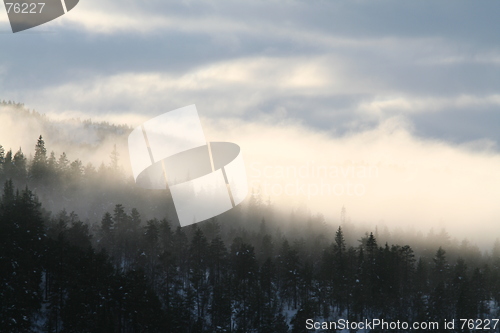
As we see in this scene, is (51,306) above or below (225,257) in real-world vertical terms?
below

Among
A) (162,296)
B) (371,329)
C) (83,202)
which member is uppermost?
(83,202)

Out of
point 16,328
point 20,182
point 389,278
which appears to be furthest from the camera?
point 20,182

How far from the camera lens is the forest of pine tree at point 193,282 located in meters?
96.1

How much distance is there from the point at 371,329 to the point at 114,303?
44777mm

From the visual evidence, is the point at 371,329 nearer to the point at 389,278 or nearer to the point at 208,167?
the point at 389,278

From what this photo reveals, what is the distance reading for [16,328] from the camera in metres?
87.6

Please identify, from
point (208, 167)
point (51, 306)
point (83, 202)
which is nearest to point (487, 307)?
point (51, 306)

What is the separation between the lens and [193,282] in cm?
11750

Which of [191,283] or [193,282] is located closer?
[193,282]

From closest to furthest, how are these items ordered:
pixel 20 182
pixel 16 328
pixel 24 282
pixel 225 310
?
1. pixel 16 328
2. pixel 24 282
3. pixel 225 310
4. pixel 20 182

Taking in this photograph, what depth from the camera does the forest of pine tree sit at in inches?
3782

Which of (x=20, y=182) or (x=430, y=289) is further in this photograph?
(x=20, y=182)

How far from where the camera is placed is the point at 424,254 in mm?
167500

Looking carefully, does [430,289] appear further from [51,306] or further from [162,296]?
[51,306]
